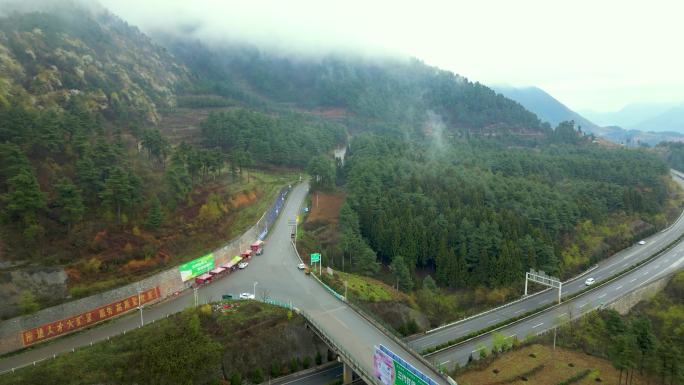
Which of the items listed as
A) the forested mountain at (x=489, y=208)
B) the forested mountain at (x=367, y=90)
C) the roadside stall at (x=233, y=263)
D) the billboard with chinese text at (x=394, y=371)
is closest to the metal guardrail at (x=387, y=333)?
the billboard with chinese text at (x=394, y=371)

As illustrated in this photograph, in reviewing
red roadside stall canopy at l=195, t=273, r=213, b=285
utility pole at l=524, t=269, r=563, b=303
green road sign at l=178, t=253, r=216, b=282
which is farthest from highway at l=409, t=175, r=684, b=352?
green road sign at l=178, t=253, r=216, b=282

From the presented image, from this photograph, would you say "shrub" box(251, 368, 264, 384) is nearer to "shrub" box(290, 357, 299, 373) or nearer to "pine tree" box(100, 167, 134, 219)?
"shrub" box(290, 357, 299, 373)

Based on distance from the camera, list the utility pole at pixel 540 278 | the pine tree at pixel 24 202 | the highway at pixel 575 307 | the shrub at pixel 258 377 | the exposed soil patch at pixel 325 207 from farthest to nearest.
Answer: the exposed soil patch at pixel 325 207 < the utility pole at pixel 540 278 < the highway at pixel 575 307 < the pine tree at pixel 24 202 < the shrub at pixel 258 377

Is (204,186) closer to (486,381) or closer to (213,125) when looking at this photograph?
(213,125)

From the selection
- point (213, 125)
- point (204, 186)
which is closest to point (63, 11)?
point (213, 125)

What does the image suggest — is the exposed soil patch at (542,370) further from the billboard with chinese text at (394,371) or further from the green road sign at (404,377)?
the green road sign at (404,377)
